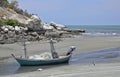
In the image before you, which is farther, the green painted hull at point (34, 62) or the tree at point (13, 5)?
the tree at point (13, 5)

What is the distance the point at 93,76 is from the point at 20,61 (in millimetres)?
10884

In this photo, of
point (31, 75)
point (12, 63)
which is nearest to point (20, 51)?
point (12, 63)

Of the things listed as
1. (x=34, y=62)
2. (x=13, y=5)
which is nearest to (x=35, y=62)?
(x=34, y=62)

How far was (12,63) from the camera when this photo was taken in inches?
1533

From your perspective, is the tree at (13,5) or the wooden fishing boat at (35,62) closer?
the wooden fishing boat at (35,62)

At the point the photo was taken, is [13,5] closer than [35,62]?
No

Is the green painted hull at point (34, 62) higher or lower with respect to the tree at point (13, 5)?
lower

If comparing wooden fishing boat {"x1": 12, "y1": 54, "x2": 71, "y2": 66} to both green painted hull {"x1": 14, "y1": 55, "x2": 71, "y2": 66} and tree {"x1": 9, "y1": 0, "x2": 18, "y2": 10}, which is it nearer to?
A: green painted hull {"x1": 14, "y1": 55, "x2": 71, "y2": 66}

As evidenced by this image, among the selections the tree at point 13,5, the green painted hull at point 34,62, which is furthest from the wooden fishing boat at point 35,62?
the tree at point 13,5

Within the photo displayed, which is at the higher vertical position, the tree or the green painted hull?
the tree

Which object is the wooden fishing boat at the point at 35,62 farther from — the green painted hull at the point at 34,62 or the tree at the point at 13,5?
the tree at the point at 13,5

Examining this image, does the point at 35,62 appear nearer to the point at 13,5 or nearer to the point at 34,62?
the point at 34,62

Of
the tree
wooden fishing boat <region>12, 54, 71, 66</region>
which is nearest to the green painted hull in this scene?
wooden fishing boat <region>12, 54, 71, 66</region>

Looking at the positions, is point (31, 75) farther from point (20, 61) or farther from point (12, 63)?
point (12, 63)
